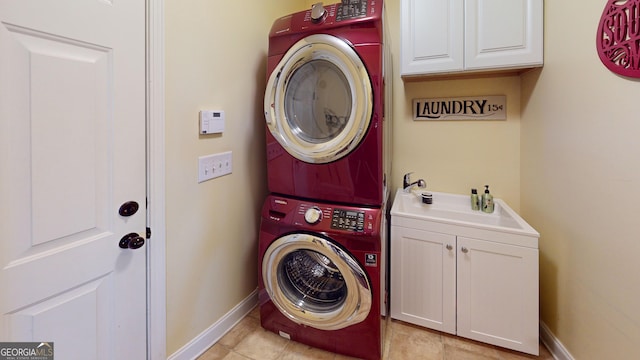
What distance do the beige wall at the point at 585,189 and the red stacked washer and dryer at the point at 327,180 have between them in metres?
0.91

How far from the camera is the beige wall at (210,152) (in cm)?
136

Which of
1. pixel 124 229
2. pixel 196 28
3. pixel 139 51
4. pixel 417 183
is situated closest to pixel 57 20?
pixel 139 51

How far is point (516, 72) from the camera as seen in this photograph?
1916mm

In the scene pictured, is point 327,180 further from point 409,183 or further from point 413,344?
point 413,344

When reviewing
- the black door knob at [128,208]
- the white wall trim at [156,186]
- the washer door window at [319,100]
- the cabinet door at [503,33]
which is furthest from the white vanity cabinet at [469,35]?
the black door knob at [128,208]

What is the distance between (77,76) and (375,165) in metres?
1.22

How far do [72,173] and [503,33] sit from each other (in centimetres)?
222

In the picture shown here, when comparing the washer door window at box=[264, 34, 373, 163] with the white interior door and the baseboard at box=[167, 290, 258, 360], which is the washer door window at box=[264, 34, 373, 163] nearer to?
the white interior door

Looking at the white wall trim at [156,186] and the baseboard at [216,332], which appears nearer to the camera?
the white wall trim at [156,186]

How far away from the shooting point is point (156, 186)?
1.25 meters

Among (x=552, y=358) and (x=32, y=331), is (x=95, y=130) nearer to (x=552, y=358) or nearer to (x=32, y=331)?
(x=32, y=331)

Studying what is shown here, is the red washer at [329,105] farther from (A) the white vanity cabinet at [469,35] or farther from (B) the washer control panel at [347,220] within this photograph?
(A) the white vanity cabinet at [469,35]

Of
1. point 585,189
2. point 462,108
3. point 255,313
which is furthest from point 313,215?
point 462,108

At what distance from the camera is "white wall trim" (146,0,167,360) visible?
119cm
